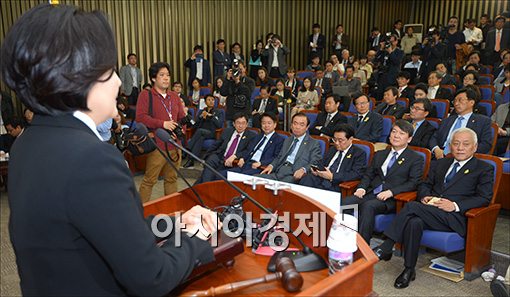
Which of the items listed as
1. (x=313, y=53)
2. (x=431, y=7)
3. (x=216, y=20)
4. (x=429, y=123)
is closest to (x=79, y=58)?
(x=429, y=123)

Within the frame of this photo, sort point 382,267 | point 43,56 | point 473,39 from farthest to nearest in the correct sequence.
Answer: point 473,39 < point 382,267 < point 43,56

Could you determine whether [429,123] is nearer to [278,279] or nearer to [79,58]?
[278,279]

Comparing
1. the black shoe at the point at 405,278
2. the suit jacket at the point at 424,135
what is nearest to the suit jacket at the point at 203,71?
the suit jacket at the point at 424,135

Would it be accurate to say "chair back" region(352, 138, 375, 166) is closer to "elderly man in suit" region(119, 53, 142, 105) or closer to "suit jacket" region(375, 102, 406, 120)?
"suit jacket" region(375, 102, 406, 120)

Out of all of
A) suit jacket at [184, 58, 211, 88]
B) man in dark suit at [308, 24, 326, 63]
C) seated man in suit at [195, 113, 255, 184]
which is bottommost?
seated man in suit at [195, 113, 255, 184]

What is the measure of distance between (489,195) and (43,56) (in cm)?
300

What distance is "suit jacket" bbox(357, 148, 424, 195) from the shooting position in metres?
3.44

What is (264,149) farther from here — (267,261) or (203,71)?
(203,71)

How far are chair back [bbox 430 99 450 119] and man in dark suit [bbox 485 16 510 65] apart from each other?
143 inches

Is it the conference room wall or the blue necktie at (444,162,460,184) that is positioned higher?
the conference room wall

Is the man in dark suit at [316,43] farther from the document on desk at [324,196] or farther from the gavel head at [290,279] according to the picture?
the gavel head at [290,279]

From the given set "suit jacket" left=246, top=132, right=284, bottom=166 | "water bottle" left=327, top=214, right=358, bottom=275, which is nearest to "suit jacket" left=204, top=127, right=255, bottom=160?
"suit jacket" left=246, top=132, right=284, bottom=166

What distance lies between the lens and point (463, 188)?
10.3 feet

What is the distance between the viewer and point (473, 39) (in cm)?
1003
